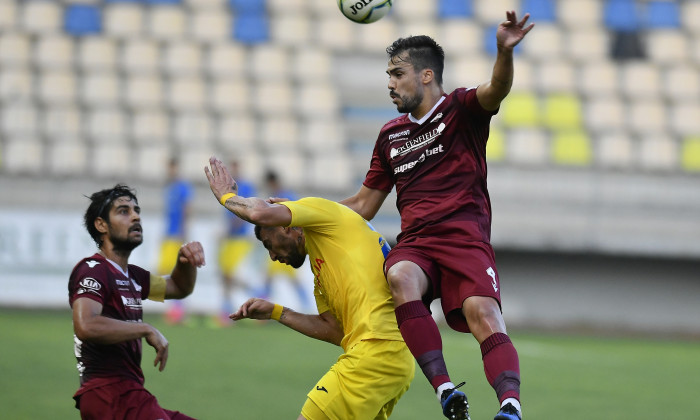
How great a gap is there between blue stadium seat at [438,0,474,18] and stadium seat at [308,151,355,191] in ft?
13.9

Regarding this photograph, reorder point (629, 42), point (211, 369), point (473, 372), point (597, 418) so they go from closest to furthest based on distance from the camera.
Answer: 1. point (597, 418)
2. point (211, 369)
3. point (473, 372)
4. point (629, 42)

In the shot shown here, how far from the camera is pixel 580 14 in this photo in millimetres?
19109

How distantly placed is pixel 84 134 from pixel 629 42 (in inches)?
407

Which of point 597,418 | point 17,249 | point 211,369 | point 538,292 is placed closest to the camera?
point 597,418

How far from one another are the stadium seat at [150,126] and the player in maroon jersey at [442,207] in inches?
437

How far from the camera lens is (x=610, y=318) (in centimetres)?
1577

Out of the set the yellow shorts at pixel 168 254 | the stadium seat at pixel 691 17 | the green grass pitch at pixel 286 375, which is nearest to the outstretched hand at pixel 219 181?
the green grass pitch at pixel 286 375

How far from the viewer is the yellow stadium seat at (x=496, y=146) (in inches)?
668

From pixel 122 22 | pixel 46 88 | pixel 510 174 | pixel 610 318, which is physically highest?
pixel 122 22

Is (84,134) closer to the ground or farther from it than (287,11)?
closer to the ground

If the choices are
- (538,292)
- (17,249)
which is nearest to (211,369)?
(17,249)

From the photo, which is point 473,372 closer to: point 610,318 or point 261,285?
point 261,285

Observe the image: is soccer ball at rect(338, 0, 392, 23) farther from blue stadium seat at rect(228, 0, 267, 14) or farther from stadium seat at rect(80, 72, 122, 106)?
blue stadium seat at rect(228, 0, 267, 14)

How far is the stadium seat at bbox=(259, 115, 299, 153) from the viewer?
16.4 m
